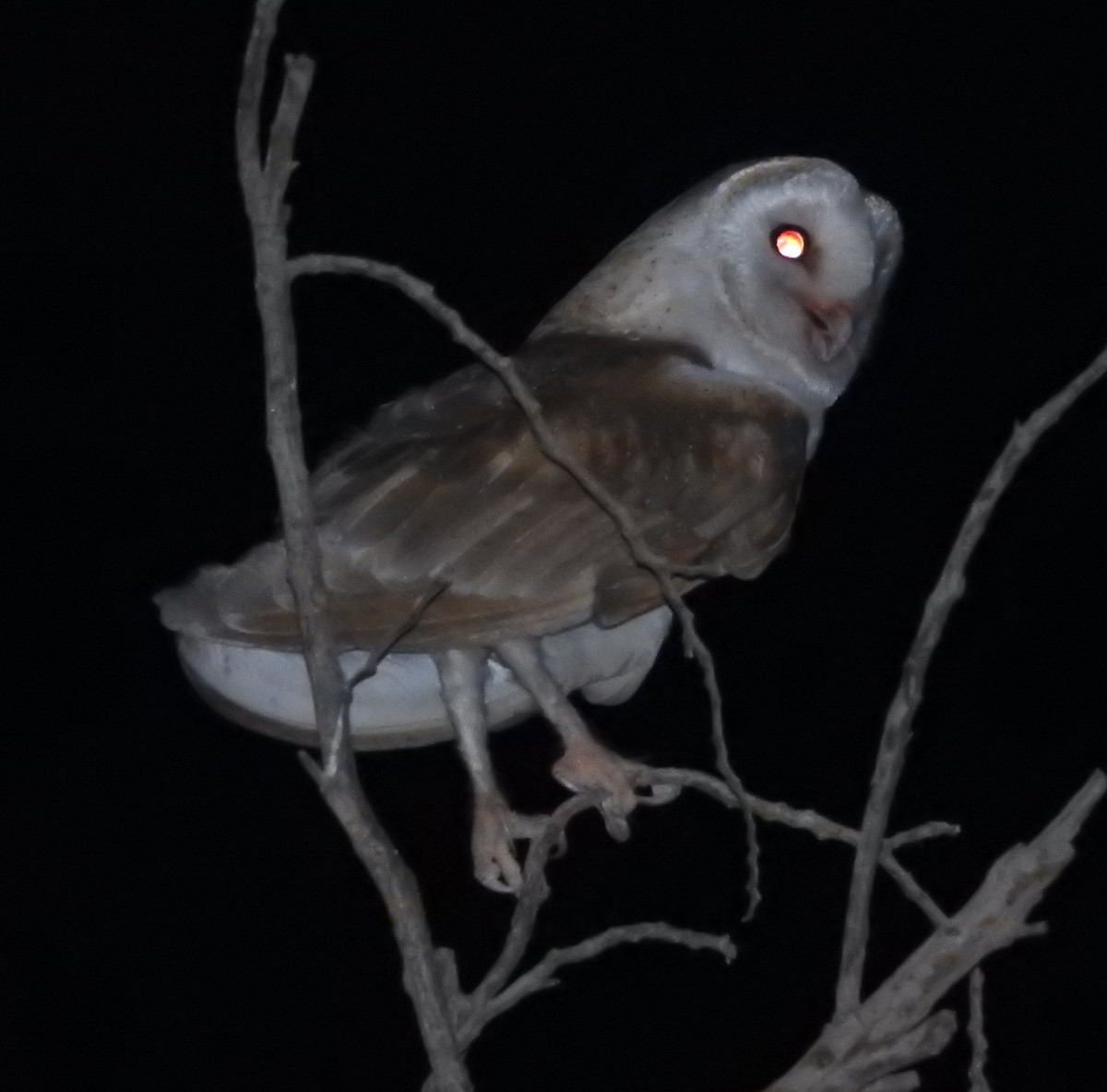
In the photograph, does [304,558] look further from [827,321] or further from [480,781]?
[827,321]

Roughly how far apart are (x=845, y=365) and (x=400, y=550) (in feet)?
1.62

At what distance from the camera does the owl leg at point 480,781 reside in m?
1.87

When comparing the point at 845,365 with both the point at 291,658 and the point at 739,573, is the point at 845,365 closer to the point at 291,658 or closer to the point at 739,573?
the point at 739,573

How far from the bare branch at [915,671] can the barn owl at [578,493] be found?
1.11 feet

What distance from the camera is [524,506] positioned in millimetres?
1855

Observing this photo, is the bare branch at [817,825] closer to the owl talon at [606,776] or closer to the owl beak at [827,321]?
the owl talon at [606,776]

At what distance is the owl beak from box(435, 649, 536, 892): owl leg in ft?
1.40

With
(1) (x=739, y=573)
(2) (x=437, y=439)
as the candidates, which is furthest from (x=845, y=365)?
(2) (x=437, y=439)

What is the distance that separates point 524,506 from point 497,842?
259 mm

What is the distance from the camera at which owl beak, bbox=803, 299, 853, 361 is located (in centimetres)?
208

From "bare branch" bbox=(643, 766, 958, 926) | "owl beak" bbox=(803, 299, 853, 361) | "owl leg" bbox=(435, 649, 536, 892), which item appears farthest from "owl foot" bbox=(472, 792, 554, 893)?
"owl beak" bbox=(803, 299, 853, 361)

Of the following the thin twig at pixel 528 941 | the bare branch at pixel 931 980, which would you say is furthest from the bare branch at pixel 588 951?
the bare branch at pixel 931 980

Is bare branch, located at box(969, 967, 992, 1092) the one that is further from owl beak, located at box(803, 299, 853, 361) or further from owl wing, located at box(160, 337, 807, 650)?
owl beak, located at box(803, 299, 853, 361)

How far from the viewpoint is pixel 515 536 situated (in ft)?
6.03
